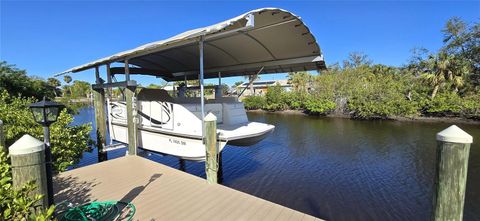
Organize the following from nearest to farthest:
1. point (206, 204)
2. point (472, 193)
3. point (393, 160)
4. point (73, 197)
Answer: point (206, 204) < point (73, 197) < point (472, 193) < point (393, 160)

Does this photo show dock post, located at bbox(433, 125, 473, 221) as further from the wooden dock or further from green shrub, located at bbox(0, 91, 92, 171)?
green shrub, located at bbox(0, 91, 92, 171)

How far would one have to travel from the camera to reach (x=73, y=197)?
145 inches

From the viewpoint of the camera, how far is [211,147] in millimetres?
4363

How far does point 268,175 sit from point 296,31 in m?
4.26

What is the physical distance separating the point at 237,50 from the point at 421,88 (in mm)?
21248

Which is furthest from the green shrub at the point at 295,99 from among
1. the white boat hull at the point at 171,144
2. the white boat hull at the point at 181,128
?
the white boat hull at the point at 171,144

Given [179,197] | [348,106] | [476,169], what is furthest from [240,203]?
[348,106]

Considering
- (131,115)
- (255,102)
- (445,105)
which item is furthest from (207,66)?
(255,102)

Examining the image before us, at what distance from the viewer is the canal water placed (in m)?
5.49

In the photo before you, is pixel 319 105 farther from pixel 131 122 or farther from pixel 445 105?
pixel 131 122

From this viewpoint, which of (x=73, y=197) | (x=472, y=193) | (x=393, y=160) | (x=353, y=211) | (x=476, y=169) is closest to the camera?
(x=73, y=197)

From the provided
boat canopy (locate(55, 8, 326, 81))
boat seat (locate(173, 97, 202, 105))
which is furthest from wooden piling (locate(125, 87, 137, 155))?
boat seat (locate(173, 97, 202, 105))

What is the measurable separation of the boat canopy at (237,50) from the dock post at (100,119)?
2.20 feet

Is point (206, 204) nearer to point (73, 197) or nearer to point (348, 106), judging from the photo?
point (73, 197)
